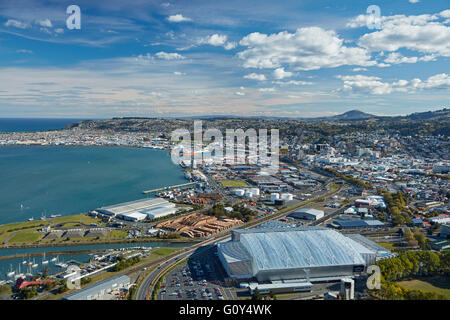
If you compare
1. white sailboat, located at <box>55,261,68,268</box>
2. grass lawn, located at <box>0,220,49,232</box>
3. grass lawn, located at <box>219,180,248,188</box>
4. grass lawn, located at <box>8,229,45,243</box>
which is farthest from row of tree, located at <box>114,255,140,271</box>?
grass lawn, located at <box>219,180,248,188</box>

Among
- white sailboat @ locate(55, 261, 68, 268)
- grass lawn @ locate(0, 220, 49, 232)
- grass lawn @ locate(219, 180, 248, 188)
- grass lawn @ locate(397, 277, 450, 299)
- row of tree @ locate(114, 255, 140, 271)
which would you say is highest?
grass lawn @ locate(219, 180, 248, 188)

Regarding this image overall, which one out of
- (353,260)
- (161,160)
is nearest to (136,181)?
(161,160)

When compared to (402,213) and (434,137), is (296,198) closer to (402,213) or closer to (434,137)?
(402,213)

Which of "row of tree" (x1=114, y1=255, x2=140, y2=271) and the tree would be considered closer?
the tree

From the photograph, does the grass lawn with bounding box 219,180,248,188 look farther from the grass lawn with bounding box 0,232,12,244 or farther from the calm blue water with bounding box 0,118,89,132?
the calm blue water with bounding box 0,118,89,132

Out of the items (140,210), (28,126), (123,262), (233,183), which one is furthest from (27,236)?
(28,126)

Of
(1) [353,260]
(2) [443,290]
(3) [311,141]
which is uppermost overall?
(3) [311,141]

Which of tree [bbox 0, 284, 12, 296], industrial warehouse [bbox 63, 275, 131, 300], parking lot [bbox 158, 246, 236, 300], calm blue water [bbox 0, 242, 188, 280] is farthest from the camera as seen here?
calm blue water [bbox 0, 242, 188, 280]
